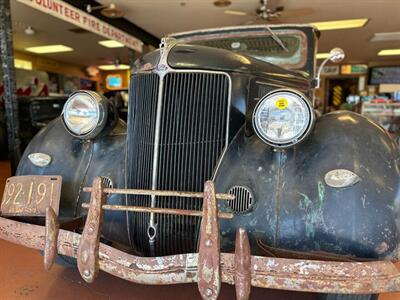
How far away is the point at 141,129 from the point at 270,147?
0.64m

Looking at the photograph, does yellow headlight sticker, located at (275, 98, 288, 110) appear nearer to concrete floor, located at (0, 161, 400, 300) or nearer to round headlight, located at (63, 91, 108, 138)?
round headlight, located at (63, 91, 108, 138)

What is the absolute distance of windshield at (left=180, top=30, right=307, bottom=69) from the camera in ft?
8.91

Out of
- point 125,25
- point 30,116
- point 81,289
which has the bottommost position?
point 81,289

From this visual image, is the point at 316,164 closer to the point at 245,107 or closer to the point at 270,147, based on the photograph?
the point at 270,147

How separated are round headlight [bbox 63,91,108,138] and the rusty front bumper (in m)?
0.63

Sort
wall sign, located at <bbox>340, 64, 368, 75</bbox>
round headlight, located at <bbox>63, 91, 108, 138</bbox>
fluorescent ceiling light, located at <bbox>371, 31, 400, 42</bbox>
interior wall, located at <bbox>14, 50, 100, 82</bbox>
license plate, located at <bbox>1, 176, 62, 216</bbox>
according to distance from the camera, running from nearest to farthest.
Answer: license plate, located at <bbox>1, 176, 62, 216</bbox>
round headlight, located at <bbox>63, 91, 108, 138</bbox>
fluorescent ceiling light, located at <bbox>371, 31, 400, 42</bbox>
interior wall, located at <bbox>14, 50, 100, 82</bbox>
wall sign, located at <bbox>340, 64, 368, 75</bbox>

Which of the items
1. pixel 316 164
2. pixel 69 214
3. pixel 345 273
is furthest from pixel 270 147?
pixel 69 214

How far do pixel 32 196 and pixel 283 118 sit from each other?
1.23m

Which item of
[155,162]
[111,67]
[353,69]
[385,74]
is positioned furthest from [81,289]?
[385,74]

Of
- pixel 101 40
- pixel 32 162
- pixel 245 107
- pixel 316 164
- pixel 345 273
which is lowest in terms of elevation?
pixel 345 273

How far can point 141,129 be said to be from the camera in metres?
1.67

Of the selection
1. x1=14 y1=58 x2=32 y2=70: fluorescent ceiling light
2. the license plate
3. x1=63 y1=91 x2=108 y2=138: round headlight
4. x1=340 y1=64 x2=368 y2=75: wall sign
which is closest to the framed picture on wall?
x1=340 y1=64 x2=368 y2=75: wall sign

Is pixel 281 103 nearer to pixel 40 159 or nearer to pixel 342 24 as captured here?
pixel 40 159

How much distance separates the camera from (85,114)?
5.97 feet
